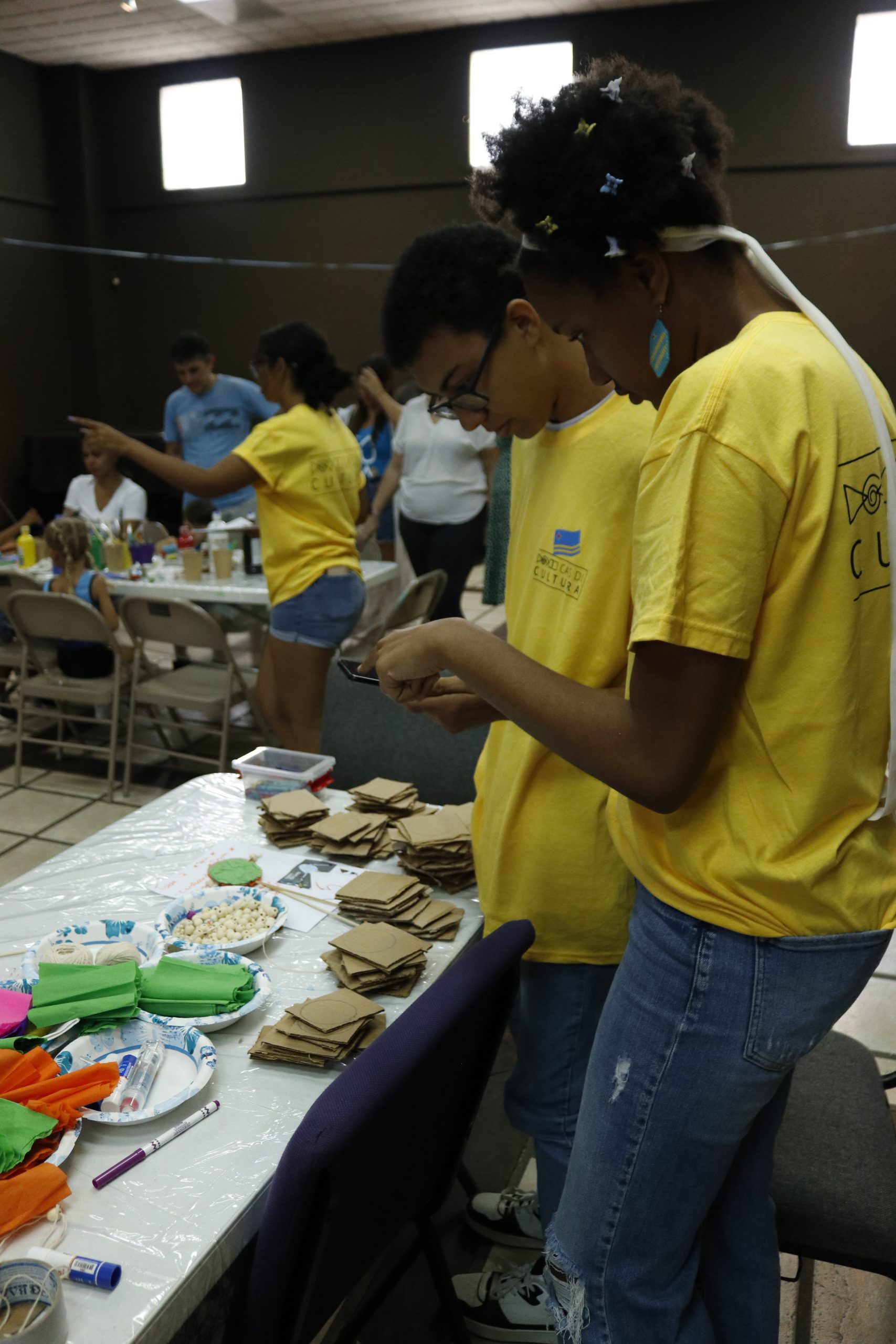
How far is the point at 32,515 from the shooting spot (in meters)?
6.09

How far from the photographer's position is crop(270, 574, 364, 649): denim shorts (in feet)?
11.5

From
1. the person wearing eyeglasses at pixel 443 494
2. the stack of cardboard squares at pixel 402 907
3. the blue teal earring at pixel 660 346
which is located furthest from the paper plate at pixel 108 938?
the person wearing eyeglasses at pixel 443 494

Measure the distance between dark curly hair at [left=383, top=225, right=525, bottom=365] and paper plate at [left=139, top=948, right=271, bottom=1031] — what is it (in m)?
0.90

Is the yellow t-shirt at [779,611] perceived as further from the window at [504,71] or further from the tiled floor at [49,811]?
the window at [504,71]

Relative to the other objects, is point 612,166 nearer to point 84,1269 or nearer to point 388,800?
point 84,1269

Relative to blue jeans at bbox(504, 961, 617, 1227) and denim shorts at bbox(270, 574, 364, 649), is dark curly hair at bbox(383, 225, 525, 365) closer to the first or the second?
blue jeans at bbox(504, 961, 617, 1227)

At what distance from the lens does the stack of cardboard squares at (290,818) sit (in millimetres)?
1866

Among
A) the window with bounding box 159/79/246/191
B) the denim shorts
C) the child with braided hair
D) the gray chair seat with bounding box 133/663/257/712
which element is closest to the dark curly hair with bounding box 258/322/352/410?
the denim shorts

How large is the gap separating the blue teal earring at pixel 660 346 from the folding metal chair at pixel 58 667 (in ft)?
10.9

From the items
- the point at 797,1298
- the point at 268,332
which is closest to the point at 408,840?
the point at 797,1298

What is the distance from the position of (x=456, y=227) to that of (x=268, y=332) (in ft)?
6.88

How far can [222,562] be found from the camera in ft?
14.4

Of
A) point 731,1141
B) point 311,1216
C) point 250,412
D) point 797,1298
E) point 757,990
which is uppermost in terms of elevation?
point 250,412

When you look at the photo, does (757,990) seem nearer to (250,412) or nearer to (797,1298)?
(797,1298)
